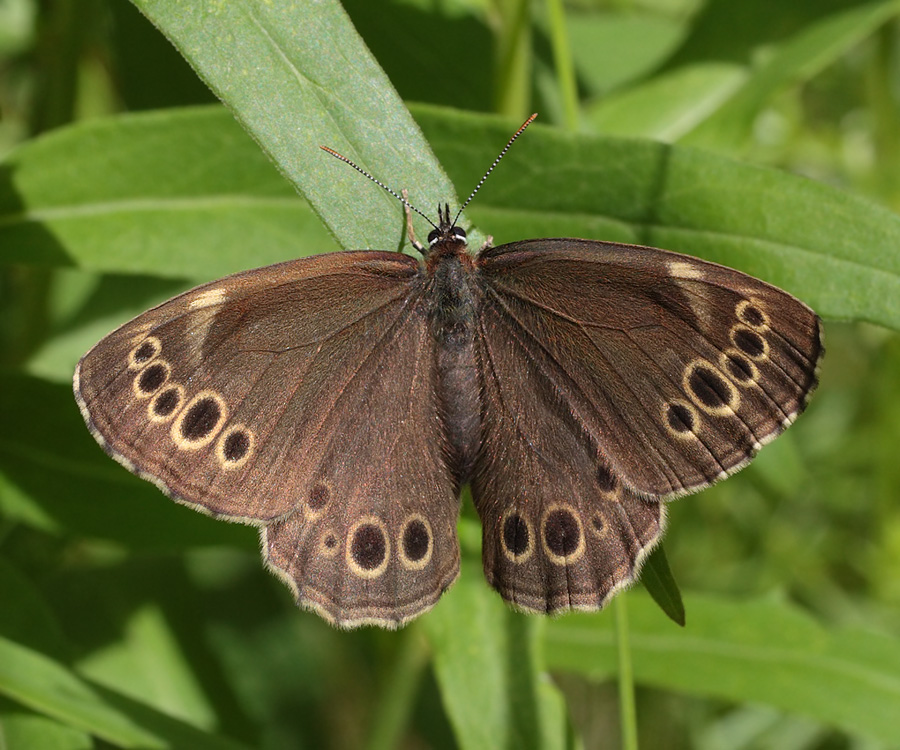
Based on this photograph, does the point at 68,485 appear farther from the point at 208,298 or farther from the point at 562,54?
the point at 562,54

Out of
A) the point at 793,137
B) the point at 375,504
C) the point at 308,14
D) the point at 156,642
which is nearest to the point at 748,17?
the point at 793,137

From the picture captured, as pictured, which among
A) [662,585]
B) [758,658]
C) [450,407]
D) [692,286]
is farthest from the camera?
[758,658]

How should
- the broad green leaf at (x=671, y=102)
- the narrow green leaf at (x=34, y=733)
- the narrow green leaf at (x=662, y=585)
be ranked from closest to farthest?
the narrow green leaf at (x=662, y=585)
the narrow green leaf at (x=34, y=733)
the broad green leaf at (x=671, y=102)

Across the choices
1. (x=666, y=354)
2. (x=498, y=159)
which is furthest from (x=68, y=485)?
(x=666, y=354)

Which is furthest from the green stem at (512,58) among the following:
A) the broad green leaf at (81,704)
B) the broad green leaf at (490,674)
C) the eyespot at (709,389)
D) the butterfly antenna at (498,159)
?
the broad green leaf at (81,704)

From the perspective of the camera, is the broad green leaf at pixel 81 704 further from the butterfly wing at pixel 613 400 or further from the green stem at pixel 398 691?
the butterfly wing at pixel 613 400

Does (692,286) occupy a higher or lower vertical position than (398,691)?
higher

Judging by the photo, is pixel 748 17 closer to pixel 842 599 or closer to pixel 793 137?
pixel 793 137
